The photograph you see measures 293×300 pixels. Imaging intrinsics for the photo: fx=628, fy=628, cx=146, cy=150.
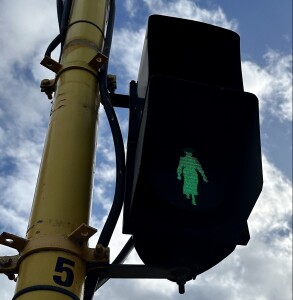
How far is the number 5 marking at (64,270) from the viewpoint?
2.41m

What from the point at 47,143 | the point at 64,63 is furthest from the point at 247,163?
the point at 64,63

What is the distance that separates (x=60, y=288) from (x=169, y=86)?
0.96m

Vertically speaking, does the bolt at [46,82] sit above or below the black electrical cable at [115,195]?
above

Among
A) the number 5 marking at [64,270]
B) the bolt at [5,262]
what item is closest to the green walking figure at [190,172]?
the number 5 marking at [64,270]

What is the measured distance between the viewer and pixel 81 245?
259 cm

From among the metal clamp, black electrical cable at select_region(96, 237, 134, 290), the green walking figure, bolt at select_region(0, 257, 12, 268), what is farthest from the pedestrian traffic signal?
the metal clamp

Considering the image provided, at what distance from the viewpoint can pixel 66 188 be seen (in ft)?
8.97

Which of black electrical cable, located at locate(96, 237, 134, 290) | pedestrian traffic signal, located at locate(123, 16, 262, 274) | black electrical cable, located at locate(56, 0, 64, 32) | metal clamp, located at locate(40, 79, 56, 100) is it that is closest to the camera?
pedestrian traffic signal, located at locate(123, 16, 262, 274)

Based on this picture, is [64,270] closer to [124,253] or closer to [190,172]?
[124,253]

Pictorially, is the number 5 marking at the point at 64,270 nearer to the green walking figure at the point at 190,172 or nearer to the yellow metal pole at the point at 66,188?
the yellow metal pole at the point at 66,188

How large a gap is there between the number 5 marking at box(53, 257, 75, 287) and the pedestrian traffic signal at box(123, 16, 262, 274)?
287 millimetres

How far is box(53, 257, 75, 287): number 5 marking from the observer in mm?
2405

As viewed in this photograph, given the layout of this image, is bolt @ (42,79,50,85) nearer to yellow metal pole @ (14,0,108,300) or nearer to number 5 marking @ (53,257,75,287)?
yellow metal pole @ (14,0,108,300)

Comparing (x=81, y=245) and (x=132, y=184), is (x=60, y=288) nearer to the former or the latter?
(x=81, y=245)
